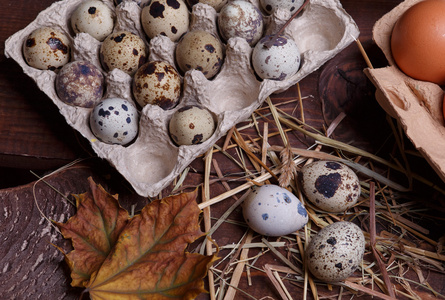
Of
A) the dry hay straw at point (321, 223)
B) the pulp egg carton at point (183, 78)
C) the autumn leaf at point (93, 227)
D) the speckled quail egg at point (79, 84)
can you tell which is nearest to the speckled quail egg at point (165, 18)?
the pulp egg carton at point (183, 78)

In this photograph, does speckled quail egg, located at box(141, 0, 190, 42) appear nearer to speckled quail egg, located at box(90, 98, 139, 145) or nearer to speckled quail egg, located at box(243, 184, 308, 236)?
speckled quail egg, located at box(90, 98, 139, 145)

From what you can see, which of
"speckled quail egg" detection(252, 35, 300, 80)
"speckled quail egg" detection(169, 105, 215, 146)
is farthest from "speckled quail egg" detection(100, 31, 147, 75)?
"speckled quail egg" detection(252, 35, 300, 80)

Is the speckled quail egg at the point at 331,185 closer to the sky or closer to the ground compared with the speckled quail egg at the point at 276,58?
closer to the ground

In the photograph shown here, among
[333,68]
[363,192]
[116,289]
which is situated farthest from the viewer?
[333,68]

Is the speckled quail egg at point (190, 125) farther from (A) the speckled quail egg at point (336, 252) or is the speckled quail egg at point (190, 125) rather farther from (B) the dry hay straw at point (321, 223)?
(A) the speckled quail egg at point (336, 252)

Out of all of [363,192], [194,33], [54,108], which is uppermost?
[194,33]

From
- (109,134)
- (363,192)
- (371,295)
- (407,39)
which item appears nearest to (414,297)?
(371,295)

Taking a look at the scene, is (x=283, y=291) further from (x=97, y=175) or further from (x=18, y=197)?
(x=18, y=197)
